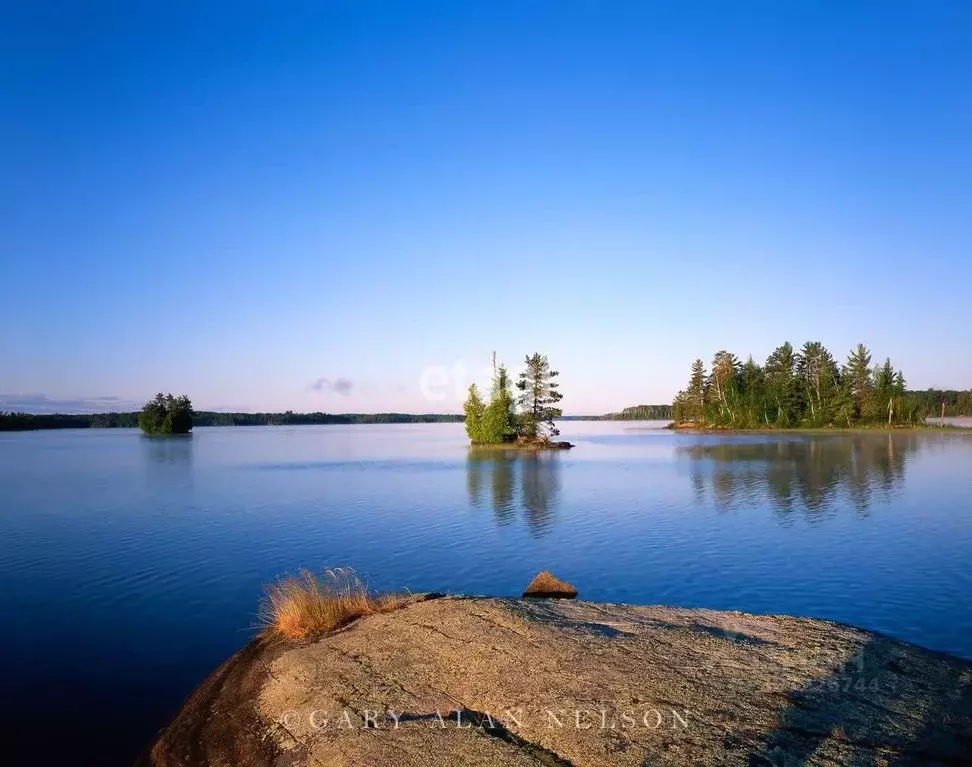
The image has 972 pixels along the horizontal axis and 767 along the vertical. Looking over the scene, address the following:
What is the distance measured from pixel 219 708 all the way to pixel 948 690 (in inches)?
394

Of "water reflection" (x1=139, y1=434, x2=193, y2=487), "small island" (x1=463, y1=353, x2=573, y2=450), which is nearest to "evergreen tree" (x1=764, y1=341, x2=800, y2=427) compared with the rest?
"small island" (x1=463, y1=353, x2=573, y2=450)

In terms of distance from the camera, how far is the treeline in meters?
119

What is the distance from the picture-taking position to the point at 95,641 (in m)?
13.5

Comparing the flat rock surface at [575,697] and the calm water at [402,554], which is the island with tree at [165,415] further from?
the flat rock surface at [575,697]

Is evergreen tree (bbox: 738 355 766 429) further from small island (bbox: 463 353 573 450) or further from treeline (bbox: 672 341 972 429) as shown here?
small island (bbox: 463 353 573 450)

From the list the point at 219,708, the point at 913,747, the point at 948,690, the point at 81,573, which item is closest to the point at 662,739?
the point at 913,747

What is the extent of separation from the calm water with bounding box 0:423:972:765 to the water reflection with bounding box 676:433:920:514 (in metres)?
0.31

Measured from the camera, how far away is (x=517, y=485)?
42.7 meters

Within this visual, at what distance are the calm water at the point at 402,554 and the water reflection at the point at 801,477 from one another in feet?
→ 1.00

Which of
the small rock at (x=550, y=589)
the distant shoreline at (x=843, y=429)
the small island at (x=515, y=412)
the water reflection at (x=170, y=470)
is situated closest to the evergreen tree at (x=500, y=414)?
the small island at (x=515, y=412)

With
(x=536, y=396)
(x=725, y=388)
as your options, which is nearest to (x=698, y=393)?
(x=725, y=388)

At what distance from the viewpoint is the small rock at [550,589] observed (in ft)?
49.6

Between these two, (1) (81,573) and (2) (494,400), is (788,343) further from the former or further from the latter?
(1) (81,573)

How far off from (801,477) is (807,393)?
9152 cm
